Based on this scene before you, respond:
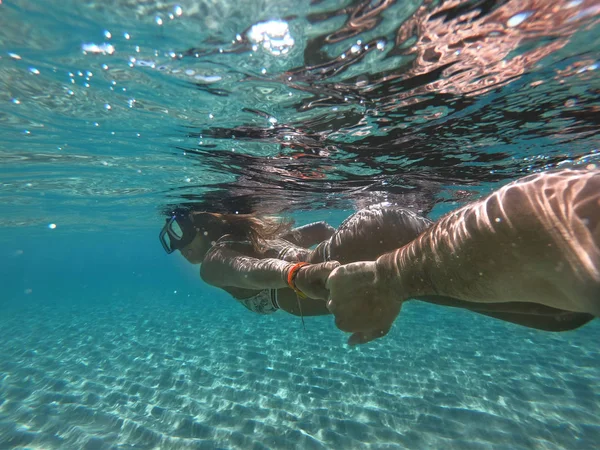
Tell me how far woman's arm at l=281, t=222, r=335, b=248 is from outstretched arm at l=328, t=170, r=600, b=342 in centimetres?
Answer: 553

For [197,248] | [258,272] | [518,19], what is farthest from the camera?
[197,248]

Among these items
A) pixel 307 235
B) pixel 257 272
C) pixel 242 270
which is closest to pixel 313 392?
pixel 307 235

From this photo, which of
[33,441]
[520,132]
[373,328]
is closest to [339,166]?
[520,132]

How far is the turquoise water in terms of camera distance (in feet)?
13.1

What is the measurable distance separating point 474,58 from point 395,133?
2651 millimetres

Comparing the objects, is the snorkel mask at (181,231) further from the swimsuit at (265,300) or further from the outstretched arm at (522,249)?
the outstretched arm at (522,249)

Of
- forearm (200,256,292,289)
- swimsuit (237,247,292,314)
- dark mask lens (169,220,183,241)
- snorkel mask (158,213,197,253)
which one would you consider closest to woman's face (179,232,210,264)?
snorkel mask (158,213,197,253)

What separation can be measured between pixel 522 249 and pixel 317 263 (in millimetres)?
2198

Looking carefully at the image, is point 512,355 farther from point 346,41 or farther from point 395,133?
point 346,41

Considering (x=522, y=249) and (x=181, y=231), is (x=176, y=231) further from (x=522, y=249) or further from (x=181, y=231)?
(x=522, y=249)

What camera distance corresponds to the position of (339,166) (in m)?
9.63

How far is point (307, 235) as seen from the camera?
25.2ft

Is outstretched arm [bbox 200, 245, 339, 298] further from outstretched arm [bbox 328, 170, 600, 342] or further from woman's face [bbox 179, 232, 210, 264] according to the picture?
woman's face [bbox 179, 232, 210, 264]

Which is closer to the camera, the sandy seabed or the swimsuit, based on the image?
the swimsuit
